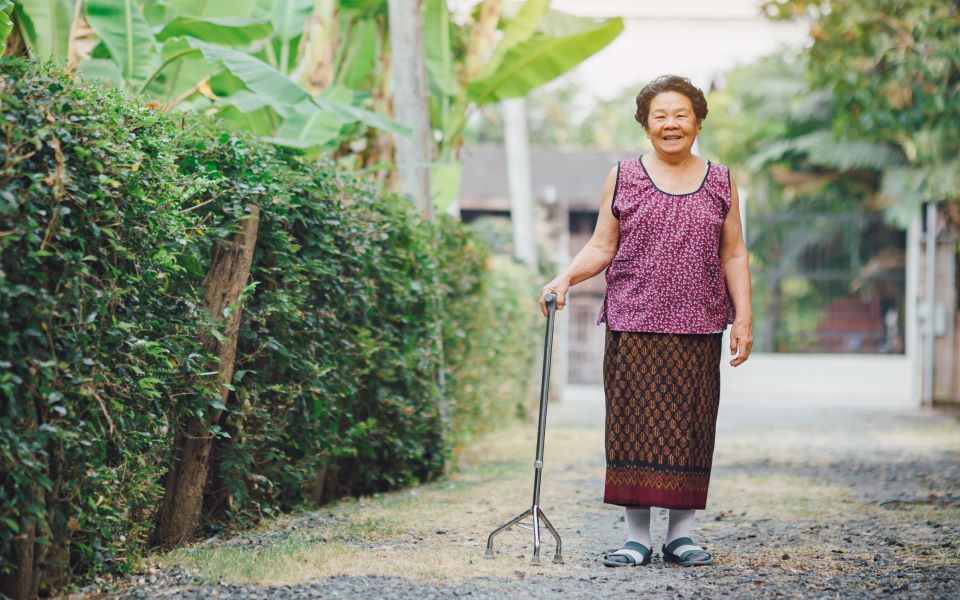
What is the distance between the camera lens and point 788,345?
2850cm

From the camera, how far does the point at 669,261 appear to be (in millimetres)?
5098

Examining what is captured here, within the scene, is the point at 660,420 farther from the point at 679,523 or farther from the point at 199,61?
the point at 199,61

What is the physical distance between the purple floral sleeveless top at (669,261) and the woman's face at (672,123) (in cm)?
16

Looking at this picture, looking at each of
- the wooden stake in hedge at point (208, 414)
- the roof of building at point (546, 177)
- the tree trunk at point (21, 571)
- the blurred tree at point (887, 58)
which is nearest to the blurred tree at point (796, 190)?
the roof of building at point (546, 177)

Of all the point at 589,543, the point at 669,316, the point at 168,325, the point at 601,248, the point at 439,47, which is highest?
the point at 439,47

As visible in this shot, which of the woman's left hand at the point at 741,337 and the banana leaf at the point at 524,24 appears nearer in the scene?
the woman's left hand at the point at 741,337

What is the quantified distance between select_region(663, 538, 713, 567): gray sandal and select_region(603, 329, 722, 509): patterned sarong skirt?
0.18 meters

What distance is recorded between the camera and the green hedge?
364 cm

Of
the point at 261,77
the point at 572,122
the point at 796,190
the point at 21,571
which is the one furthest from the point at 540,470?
the point at 572,122

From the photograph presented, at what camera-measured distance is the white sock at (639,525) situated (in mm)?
5207

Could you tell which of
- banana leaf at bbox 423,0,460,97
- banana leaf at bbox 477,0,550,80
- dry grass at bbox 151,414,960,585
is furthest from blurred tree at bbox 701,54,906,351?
dry grass at bbox 151,414,960,585

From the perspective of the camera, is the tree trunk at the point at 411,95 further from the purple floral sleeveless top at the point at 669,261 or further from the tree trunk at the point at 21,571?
the tree trunk at the point at 21,571

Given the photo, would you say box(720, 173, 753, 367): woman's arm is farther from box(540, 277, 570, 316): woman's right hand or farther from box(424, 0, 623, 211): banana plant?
box(424, 0, 623, 211): banana plant

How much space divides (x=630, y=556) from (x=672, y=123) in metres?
1.87
